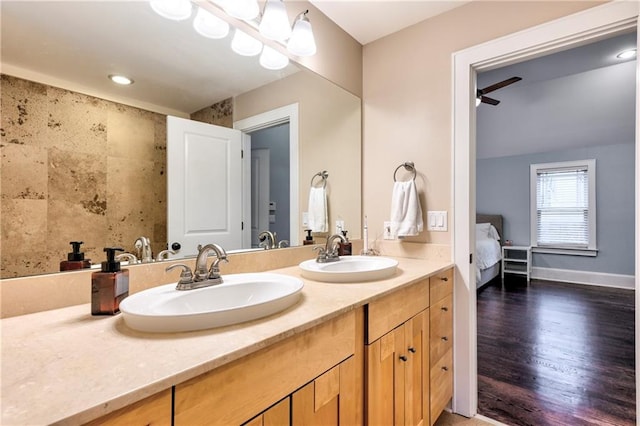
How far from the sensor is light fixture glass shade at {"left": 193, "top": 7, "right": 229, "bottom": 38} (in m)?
1.28

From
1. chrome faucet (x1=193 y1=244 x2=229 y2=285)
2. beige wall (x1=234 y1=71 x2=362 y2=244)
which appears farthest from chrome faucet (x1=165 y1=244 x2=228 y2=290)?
beige wall (x1=234 y1=71 x2=362 y2=244)

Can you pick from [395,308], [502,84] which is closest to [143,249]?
[395,308]

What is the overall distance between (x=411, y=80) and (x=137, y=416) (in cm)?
206

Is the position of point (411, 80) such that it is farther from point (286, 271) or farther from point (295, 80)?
point (286, 271)

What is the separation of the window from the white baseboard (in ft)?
1.06

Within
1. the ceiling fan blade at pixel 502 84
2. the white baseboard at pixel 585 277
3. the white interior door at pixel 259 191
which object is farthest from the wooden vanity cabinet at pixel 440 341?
the white baseboard at pixel 585 277

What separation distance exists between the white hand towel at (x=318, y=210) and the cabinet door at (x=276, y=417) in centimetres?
120

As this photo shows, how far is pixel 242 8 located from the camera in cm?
131

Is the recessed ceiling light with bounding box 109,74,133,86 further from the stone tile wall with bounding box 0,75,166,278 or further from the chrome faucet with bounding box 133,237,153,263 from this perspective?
the chrome faucet with bounding box 133,237,153,263

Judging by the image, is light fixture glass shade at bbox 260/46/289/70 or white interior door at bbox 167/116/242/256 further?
light fixture glass shade at bbox 260/46/289/70

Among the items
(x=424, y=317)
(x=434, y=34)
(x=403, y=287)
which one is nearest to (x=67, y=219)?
(x=403, y=287)

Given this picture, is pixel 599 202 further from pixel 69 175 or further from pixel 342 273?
pixel 69 175

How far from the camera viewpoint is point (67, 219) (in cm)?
95

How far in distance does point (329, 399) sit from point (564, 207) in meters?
5.74
